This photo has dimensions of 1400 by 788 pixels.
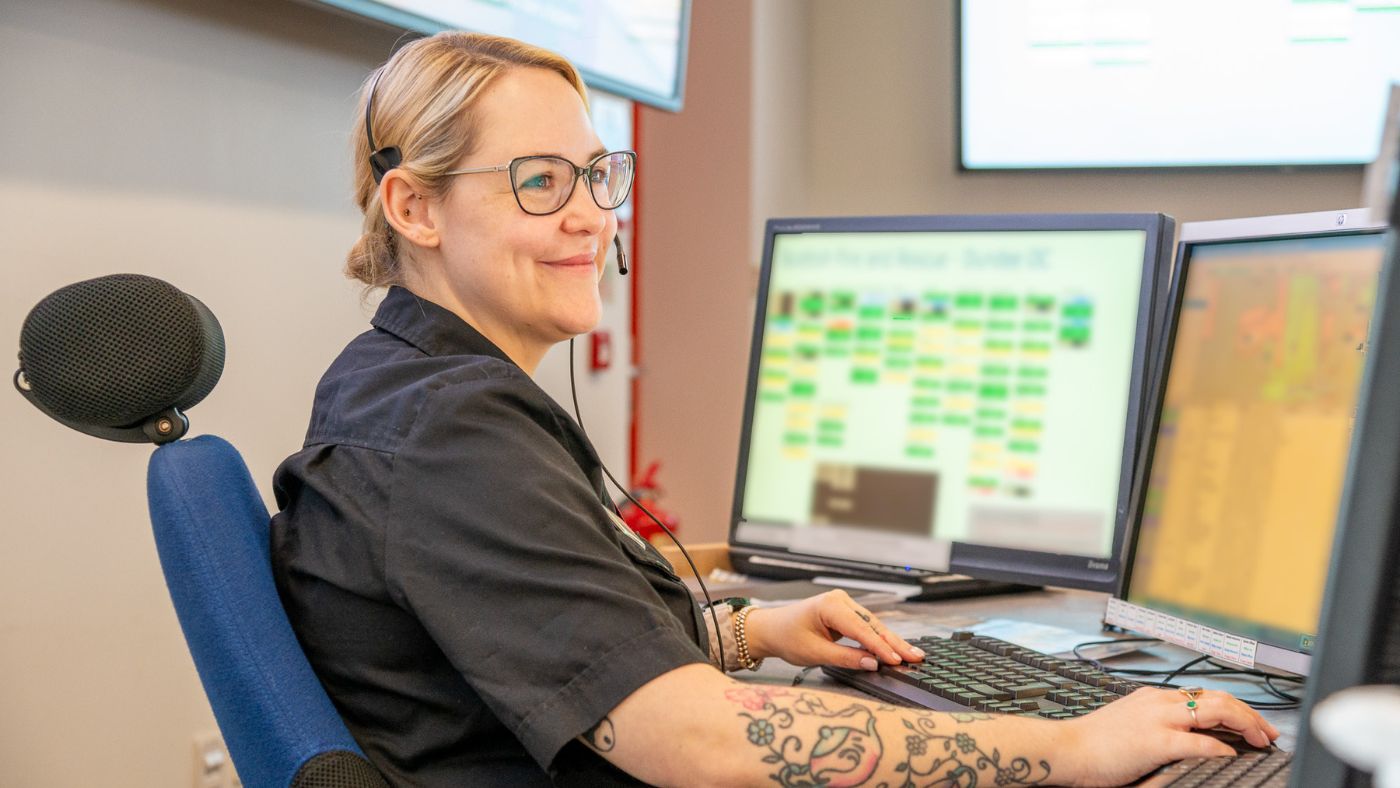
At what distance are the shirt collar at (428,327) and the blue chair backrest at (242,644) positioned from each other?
201mm

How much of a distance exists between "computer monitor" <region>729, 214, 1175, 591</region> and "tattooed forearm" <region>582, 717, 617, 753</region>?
0.71 meters

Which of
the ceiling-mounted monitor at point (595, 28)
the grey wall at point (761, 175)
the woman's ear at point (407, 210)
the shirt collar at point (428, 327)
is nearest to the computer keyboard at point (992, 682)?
the shirt collar at point (428, 327)

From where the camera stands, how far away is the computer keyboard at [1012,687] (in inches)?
32.5

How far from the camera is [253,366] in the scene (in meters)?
1.83

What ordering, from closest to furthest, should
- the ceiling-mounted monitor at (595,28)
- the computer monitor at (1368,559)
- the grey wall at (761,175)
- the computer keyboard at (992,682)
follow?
the computer monitor at (1368,559) → the computer keyboard at (992,682) → the ceiling-mounted monitor at (595,28) → the grey wall at (761,175)

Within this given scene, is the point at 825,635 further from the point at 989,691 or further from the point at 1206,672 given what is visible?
the point at 1206,672

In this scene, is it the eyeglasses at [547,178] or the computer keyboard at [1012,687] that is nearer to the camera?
the computer keyboard at [1012,687]

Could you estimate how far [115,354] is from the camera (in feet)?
2.66

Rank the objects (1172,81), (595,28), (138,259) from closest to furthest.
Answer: (138,259), (595,28), (1172,81)

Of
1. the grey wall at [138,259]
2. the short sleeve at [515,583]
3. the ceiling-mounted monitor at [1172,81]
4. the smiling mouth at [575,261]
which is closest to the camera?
the short sleeve at [515,583]

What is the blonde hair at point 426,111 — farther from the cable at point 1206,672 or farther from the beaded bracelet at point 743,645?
the cable at point 1206,672

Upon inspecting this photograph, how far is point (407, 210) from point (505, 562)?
0.40m

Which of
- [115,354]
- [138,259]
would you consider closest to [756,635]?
[115,354]

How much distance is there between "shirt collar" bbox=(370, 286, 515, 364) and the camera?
982 millimetres
